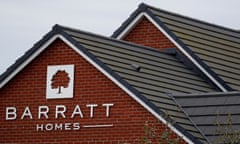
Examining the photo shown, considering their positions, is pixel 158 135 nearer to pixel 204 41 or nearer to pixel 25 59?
pixel 25 59

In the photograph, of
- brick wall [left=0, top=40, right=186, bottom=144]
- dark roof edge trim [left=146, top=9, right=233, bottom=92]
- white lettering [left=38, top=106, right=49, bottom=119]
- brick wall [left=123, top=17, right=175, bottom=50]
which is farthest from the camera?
brick wall [left=123, top=17, right=175, bottom=50]

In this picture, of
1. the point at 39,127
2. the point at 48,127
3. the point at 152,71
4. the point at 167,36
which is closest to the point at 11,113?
the point at 39,127

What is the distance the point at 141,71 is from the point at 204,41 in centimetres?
549

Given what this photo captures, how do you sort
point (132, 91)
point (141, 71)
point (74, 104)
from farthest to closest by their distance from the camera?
point (141, 71)
point (74, 104)
point (132, 91)

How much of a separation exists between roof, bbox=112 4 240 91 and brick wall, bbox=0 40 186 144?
4918 millimetres

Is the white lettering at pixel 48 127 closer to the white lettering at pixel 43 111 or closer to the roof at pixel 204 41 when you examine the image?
the white lettering at pixel 43 111

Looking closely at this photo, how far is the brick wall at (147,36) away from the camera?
33625mm

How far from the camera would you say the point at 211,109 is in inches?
1109

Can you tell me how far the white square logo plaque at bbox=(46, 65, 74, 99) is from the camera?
28.6 m

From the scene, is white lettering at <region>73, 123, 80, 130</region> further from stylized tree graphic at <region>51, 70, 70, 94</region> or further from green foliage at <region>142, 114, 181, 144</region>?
green foliage at <region>142, 114, 181, 144</region>

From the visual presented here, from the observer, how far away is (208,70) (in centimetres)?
3209

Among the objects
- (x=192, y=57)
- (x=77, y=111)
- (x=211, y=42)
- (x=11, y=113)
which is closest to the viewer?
(x=77, y=111)

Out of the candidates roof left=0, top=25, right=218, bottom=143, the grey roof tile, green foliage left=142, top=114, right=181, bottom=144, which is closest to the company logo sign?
roof left=0, top=25, right=218, bottom=143

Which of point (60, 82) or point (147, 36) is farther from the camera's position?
point (147, 36)
